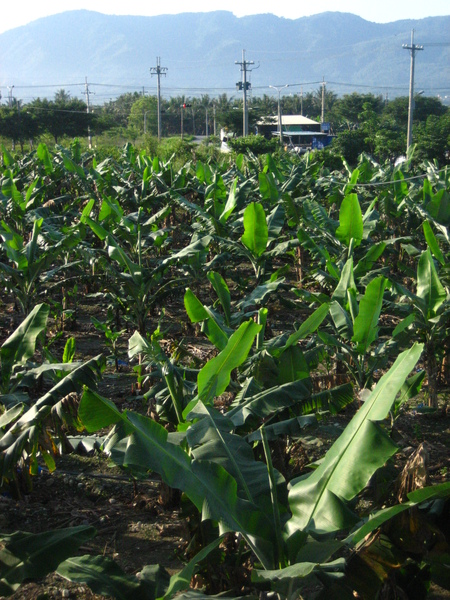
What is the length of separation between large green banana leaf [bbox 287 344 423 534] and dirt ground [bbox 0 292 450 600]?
97 cm

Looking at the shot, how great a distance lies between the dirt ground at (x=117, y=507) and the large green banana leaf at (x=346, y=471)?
972 millimetres

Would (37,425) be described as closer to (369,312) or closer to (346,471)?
(346,471)

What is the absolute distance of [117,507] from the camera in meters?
5.20

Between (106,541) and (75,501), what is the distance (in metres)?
0.63

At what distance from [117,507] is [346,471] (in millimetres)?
2706

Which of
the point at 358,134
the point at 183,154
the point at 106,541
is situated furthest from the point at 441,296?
the point at 358,134

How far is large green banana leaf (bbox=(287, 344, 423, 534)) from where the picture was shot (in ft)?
9.71

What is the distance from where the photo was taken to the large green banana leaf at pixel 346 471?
296cm

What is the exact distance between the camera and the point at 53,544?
3.32 meters

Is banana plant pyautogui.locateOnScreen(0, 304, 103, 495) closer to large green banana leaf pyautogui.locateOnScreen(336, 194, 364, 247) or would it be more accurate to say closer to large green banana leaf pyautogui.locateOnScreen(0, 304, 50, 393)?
large green banana leaf pyautogui.locateOnScreen(0, 304, 50, 393)

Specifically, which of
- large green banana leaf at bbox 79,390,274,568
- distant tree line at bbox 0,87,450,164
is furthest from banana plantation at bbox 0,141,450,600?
distant tree line at bbox 0,87,450,164

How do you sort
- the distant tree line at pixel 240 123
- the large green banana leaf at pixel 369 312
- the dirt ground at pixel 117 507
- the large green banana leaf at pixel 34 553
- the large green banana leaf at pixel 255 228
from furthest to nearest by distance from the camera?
1. the distant tree line at pixel 240 123
2. the large green banana leaf at pixel 255 228
3. the large green banana leaf at pixel 369 312
4. the dirt ground at pixel 117 507
5. the large green banana leaf at pixel 34 553

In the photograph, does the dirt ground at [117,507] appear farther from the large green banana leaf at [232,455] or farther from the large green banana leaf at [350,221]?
the large green banana leaf at [350,221]

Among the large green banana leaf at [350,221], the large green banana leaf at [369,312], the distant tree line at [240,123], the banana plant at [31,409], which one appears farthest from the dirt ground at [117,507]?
the distant tree line at [240,123]
